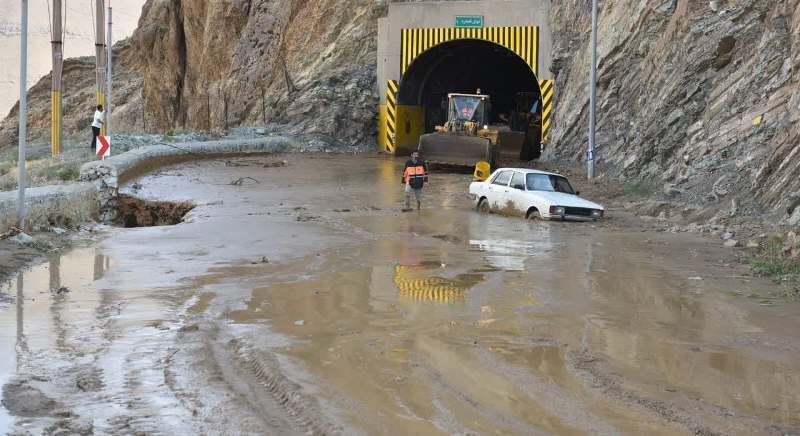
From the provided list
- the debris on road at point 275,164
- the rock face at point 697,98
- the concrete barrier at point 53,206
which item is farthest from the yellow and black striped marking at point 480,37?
the concrete barrier at point 53,206

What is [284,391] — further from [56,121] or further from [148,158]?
[56,121]

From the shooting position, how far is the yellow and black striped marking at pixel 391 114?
47.9 meters

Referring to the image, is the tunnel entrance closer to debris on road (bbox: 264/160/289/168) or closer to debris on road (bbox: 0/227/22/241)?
debris on road (bbox: 264/160/289/168)

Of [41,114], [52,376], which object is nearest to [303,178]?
[52,376]

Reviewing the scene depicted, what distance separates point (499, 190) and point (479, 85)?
34.0m

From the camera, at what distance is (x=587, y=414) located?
7.85m

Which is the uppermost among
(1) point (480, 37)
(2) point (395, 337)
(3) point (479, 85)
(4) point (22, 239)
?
(1) point (480, 37)

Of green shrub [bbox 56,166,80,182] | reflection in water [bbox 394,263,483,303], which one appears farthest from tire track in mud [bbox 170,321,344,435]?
green shrub [bbox 56,166,80,182]

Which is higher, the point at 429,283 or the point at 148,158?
the point at 148,158

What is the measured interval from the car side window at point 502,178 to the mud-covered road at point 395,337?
4.75 meters

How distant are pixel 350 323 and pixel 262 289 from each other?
266cm

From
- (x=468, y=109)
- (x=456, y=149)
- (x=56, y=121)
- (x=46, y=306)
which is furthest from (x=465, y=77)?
(x=46, y=306)

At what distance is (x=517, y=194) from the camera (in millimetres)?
24062

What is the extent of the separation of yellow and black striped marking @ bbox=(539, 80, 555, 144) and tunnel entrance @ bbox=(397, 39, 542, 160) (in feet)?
4.78
